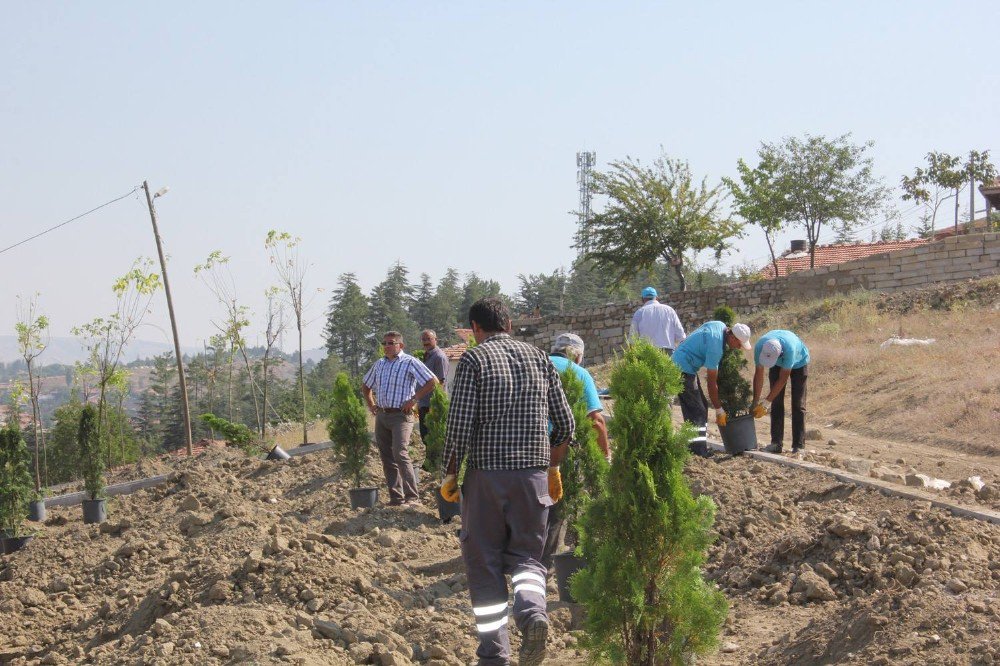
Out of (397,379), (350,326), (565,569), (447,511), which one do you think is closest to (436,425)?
Answer: (397,379)

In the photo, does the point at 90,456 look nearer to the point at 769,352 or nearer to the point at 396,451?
the point at 396,451

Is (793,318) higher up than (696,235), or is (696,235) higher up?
(696,235)

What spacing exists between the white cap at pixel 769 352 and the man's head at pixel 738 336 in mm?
154

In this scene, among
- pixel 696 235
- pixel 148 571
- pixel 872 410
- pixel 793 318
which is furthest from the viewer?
pixel 696 235

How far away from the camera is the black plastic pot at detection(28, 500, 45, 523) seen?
12.9 meters

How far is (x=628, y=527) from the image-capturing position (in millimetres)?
4293

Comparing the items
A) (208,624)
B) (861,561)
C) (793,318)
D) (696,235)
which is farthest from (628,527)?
(696,235)

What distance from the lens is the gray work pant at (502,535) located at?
15.1ft

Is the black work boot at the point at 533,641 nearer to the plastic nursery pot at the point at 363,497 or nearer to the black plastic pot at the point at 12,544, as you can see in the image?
the plastic nursery pot at the point at 363,497

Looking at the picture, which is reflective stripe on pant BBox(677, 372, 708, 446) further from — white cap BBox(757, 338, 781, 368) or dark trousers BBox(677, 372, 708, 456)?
white cap BBox(757, 338, 781, 368)

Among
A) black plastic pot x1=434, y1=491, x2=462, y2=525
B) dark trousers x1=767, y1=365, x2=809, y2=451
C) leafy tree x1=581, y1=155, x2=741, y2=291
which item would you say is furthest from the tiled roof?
black plastic pot x1=434, y1=491, x2=462, y2=525

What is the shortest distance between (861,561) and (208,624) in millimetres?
3535

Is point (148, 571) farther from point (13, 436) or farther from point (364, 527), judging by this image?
point (13, 436)

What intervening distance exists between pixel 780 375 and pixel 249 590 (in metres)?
5.22
